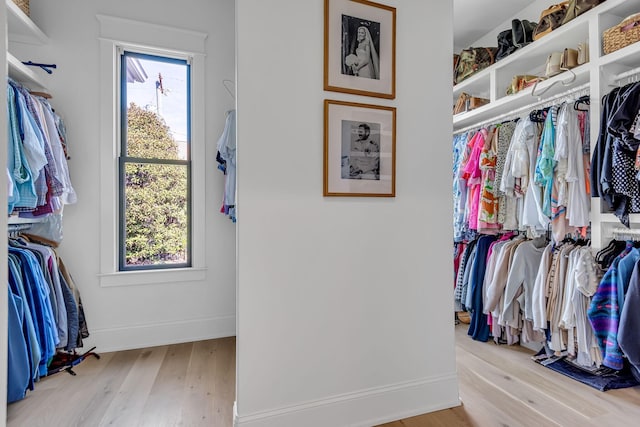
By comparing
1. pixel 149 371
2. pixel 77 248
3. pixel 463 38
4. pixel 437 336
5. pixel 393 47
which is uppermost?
pixel 463 38

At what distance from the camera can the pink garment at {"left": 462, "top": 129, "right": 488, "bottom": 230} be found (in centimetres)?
288

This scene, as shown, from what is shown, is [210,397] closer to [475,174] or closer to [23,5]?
[475,174]

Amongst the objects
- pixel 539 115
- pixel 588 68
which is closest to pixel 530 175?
pixel 539 115

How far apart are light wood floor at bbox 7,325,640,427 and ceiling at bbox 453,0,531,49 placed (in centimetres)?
290

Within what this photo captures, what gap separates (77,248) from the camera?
2.59m

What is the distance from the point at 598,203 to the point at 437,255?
1191 mm

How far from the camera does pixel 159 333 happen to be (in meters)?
2.76

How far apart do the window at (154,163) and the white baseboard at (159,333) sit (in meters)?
0.49

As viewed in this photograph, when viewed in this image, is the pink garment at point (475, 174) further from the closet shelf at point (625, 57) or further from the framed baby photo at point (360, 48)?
the framed baby photo at point (360, 48)

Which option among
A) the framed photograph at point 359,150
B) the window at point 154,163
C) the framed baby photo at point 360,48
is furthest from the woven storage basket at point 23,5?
the framed photograph at point 359,150

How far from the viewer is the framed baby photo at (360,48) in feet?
5.57

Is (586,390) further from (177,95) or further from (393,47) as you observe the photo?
(177,95)

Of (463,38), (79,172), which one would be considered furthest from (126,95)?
(463,38)

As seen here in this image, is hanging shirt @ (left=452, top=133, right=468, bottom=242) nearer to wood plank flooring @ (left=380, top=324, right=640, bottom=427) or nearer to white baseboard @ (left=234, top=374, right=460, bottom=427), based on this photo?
wood plank flooring @ (left=380, top=324, right=640, bottom=427)
